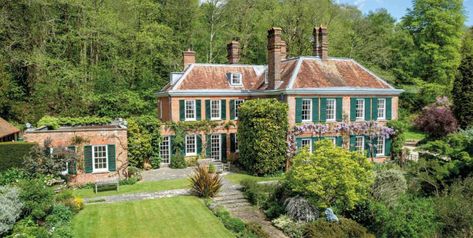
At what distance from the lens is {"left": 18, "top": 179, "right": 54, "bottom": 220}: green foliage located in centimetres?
1401

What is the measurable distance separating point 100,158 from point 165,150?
5297mm

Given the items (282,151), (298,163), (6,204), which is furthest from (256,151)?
(6,204)

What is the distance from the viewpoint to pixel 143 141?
2281 centimetres

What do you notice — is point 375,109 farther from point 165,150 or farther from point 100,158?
point 100,158

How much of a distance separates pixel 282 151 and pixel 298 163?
5594 millimetres

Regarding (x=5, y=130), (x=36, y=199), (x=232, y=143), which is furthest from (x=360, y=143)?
(x=5, y=130)

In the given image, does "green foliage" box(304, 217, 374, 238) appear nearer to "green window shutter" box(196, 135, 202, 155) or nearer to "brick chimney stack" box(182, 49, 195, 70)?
"green window shutter" box(196, 135, 202, 155)

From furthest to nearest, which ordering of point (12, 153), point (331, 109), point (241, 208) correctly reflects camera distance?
1. point (331, 109)
2. point (12, 153)
3. point (241, 208)

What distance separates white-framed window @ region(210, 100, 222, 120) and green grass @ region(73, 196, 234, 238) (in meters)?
9.90

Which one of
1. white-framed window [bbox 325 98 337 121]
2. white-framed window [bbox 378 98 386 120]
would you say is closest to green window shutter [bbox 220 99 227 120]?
white-framed window [bbox 325 98 337 121]

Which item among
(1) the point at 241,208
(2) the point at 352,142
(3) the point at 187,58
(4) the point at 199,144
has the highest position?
(3) the point at 187,58

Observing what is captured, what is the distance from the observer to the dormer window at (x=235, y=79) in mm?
27172

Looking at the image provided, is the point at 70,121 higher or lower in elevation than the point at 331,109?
lower

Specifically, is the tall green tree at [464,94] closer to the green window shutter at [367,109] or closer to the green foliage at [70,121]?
the green window shutter at [367,109]
